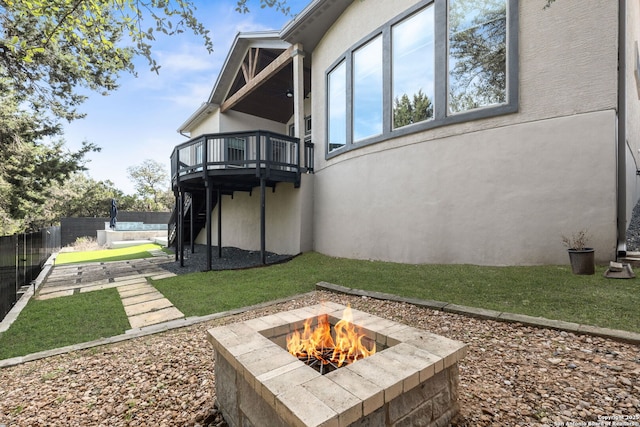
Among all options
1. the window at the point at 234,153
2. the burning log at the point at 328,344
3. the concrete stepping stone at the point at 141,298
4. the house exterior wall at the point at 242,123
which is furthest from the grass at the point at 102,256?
the burning log at the point at 328,344

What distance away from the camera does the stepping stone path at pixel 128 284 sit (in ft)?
15.1

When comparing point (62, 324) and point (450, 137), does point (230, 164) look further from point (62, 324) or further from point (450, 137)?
point (450, 137)

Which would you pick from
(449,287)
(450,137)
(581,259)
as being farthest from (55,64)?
(581,259)

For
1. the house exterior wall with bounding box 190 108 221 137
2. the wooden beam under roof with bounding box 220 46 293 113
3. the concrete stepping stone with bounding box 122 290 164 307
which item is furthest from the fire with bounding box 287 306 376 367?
the house exterior wall with bounding box 190 108 221 137

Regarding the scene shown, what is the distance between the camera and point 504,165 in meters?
5.60

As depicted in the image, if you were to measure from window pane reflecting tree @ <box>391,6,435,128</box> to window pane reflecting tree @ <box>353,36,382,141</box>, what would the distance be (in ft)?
1.63

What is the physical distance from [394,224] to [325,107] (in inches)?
180

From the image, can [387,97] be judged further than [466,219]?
Yes

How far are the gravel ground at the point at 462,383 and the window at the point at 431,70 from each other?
179 inches

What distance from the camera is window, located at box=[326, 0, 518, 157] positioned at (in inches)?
227

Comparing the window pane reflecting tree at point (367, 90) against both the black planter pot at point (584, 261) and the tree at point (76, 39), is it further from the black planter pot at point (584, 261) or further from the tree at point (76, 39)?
the black planter pot at point (584, 261)

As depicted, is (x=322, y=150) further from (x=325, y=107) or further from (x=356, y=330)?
(x=356, y=330)

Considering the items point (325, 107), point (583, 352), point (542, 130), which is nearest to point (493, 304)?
point (583, 352)

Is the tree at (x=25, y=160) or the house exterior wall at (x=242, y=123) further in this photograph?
the house exterior wall at (x=242, y=123)
